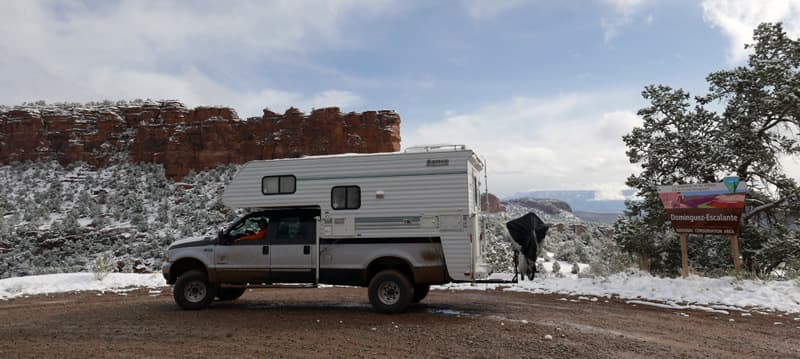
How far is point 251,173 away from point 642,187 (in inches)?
476

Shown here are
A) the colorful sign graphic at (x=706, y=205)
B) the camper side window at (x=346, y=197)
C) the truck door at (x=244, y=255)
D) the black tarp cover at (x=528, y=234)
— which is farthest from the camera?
the colorful sign graphic at (x=706, y=205)

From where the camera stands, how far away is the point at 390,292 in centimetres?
890

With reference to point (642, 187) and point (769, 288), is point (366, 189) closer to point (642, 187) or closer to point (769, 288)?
point (769, 288)

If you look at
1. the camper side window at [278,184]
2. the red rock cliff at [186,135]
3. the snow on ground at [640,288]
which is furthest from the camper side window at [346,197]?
the red rock cliff at [186,135]

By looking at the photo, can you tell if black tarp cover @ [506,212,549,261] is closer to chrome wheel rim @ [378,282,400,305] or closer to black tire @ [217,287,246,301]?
chrome wheel rim @ [378,282,400,305]

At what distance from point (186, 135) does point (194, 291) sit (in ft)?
133

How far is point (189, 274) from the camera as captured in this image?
946 cm

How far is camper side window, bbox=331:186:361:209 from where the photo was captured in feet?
30.2

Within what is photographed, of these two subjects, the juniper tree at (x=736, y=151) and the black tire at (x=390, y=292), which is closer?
the black tire at (x=390, y=292)

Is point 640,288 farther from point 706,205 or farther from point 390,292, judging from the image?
point 390,292

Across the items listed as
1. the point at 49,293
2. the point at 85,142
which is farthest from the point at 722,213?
the point at 85,142

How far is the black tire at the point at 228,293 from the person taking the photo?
10320 mm

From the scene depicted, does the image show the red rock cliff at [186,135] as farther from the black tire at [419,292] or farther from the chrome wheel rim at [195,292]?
the chrome wheel rim at [195,292]

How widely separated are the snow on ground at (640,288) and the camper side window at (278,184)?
5.50 metres
